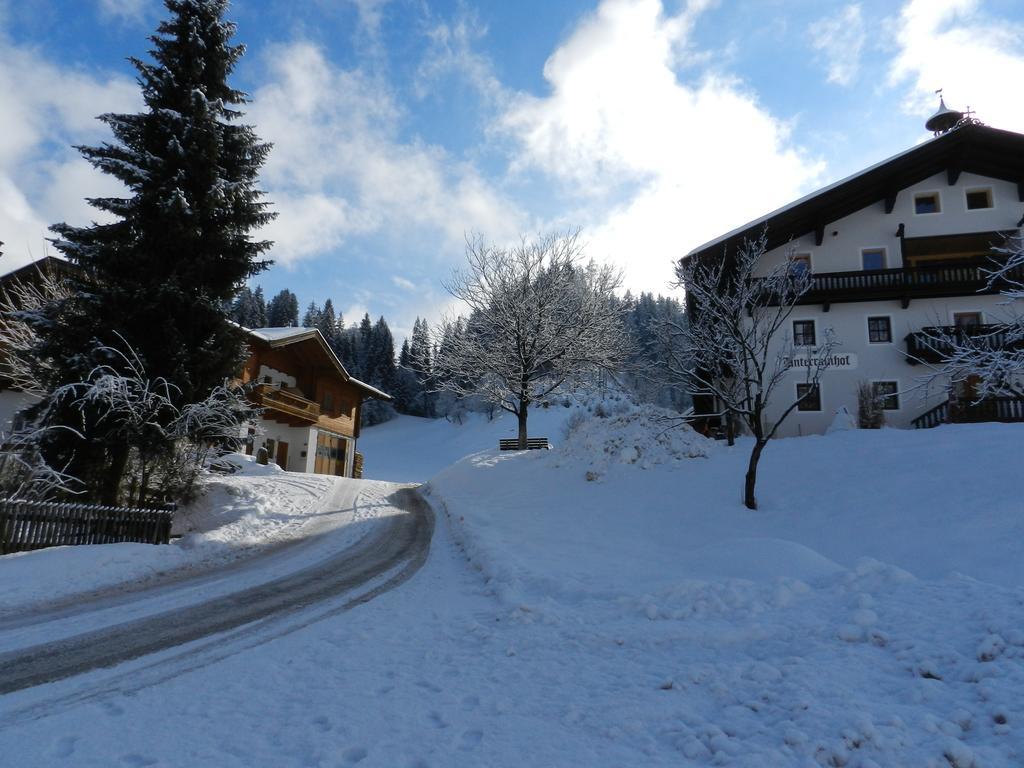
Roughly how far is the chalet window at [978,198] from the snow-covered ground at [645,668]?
802 inches

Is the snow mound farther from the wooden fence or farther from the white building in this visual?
the white building

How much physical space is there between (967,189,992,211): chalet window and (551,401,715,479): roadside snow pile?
61.3 feet

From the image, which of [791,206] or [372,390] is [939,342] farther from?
[372,390]

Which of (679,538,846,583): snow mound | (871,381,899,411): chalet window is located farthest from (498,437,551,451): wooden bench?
(679,538,846,583): snow mound

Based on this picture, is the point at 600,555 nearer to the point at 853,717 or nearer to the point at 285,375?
the point at 853,717

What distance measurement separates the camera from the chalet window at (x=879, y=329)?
25.1m

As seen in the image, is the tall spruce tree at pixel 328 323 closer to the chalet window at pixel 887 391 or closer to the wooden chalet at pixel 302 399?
the wooden chalet at pixel 302 399

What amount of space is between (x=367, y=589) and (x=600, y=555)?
4.76 metres

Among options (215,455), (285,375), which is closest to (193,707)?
(215,455)

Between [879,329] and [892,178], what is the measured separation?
7.31 metres

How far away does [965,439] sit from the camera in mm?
15453

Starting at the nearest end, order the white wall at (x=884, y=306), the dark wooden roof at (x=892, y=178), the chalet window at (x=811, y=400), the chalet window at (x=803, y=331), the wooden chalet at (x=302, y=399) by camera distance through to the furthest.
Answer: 1. the white wall at (x=884, y=306)
2. the chalet window at (x=811, y=400)
3. the dark wooden roof at (x=892, y=178)
4. the chalet window at (x=803, y=331)
5. the wooden chalet at (x=302, y=399)

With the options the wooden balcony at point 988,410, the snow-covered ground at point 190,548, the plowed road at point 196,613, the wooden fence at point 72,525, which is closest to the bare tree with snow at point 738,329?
the wooden balcony at point 988,410

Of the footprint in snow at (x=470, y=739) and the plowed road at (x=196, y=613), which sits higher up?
the footprint in snow at (x=470, y=739)
